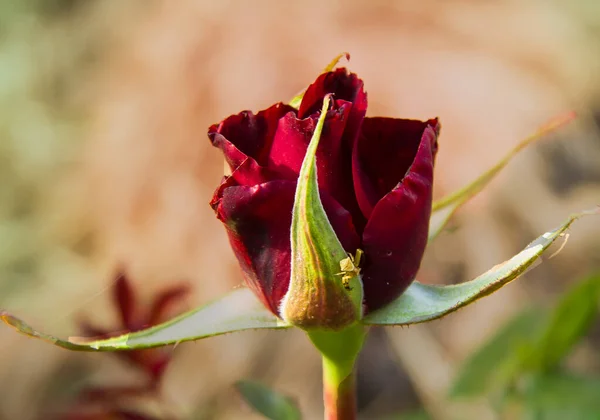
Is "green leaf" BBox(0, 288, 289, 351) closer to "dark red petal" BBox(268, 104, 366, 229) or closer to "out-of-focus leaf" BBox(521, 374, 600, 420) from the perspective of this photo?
"dark red petal" BBox(268, 104, 366, 229)

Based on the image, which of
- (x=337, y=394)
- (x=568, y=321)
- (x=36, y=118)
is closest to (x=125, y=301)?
(x=337, y=394)

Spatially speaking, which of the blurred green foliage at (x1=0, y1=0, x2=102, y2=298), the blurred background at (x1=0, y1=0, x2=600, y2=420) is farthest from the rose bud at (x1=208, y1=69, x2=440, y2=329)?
the blurred green foliage at (x1=0, y1=0, x2=102, y2=298)

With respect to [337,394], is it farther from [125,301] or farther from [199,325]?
[125,301]

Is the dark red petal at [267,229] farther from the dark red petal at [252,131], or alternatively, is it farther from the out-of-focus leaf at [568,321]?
the out-of-focus leaf at [568,321]

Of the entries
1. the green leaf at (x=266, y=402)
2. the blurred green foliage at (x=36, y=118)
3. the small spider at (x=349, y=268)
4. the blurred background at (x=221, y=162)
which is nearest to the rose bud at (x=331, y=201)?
the small spider at (x=349, y=268)

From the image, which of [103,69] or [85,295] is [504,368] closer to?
[85,295]
